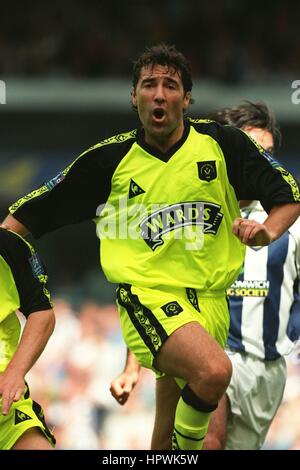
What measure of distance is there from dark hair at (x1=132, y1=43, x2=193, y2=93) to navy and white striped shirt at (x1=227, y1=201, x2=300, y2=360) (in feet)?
4.56

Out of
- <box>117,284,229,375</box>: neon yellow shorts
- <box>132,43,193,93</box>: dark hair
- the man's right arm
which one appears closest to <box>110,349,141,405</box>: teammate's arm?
<box>117,284,229,375</box>: neon yellow shorts

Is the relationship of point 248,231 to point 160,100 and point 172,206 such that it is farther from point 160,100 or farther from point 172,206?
point 160,100

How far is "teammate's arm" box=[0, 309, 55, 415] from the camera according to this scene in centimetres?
481

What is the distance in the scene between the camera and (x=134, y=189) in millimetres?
5406

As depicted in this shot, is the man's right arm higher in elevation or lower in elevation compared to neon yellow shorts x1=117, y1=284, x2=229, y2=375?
higher

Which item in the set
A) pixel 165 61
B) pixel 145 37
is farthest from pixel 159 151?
pixel 145 37

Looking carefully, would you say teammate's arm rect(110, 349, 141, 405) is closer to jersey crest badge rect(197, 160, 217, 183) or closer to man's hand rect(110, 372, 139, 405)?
man's hand rect(110, 372, 139, 405)

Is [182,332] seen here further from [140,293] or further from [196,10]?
[196,10]

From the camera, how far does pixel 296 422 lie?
970 cm

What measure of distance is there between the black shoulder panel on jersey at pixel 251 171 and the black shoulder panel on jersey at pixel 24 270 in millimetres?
1060

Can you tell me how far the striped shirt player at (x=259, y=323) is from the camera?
21.2 ft
